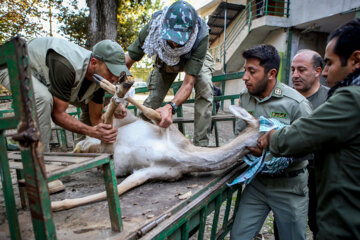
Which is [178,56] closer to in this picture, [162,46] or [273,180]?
[162,46]

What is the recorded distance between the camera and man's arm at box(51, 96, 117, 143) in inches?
90.5

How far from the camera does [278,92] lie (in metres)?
2.21

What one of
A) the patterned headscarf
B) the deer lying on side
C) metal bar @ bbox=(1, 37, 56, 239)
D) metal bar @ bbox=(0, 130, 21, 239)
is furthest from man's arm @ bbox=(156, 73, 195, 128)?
metal bar @ bbox=(1, 37, 56, 239)

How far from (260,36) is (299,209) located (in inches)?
395

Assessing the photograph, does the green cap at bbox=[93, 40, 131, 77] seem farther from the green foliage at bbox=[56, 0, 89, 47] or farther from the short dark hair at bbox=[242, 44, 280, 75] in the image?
the green foliage at bbox=[56, 0, 89, 47]

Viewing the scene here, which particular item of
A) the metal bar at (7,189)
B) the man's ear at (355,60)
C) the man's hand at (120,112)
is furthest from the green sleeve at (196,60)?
the metal bar at (7,189)

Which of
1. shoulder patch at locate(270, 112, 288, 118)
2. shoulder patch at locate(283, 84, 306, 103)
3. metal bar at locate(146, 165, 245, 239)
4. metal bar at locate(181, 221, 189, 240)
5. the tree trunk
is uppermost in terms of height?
the tree trunk

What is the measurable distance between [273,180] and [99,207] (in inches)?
53.8

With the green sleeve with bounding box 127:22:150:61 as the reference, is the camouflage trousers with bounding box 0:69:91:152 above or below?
below

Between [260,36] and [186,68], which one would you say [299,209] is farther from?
[260,36]

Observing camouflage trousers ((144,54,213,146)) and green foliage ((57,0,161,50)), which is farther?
green foliage ((57,0,161,50))

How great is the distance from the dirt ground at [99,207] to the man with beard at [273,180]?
0.44 meters

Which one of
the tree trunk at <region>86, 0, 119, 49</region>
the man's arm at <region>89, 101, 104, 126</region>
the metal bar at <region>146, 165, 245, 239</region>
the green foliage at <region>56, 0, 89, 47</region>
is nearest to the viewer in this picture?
the metal bar at <region>146, 165, 245, 239</region>

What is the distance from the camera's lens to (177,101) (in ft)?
9.25
